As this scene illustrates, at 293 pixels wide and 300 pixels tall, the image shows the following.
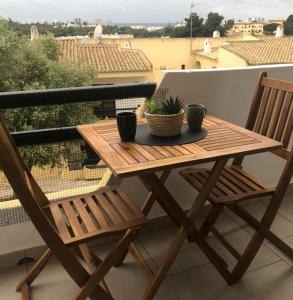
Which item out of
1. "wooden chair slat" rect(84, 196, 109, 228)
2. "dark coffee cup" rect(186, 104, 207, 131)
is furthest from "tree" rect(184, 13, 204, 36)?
"wooden chair slat" rect(84, 196, 109, 228)

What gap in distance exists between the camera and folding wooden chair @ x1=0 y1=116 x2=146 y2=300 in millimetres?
1130

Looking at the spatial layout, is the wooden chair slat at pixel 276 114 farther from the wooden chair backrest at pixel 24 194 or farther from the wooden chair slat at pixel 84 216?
the wooden chair backrest at pixel 24 194

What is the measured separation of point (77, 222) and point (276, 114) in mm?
1279

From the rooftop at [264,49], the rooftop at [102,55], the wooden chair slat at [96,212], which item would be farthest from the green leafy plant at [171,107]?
the rooftop at [264,49]

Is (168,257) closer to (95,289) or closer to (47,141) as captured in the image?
(95,289)

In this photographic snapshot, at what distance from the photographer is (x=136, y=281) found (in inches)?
71.9

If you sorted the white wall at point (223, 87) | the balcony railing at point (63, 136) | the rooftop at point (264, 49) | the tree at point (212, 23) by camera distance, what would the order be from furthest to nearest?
the rooftop at point (264, 49) → the tree at point (212, 23) → the white wall at point (223, 87) → the balcony railing at point (63, 136)

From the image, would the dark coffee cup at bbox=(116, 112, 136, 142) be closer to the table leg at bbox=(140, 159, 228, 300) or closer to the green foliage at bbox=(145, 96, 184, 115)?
the green foliage at bbox=(145, 96, 184, 115)

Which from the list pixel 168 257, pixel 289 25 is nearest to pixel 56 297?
pixel 168 257

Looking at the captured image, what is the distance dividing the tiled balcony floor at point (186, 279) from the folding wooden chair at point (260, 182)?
0.30ft

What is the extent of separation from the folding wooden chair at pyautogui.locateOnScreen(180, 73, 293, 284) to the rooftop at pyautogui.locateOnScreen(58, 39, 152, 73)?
5.94m

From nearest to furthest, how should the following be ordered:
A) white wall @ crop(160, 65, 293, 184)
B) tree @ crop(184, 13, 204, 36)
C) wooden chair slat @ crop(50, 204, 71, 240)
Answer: wooden chair slat @ crop(50, 204, 71, 240) → white wall @ crop(160, 65, 293, 184) → tree @ crop(184, 13, 204, 36)

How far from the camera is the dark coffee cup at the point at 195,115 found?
1588 mm

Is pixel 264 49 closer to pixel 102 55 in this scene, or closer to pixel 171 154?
pixel 102 55
